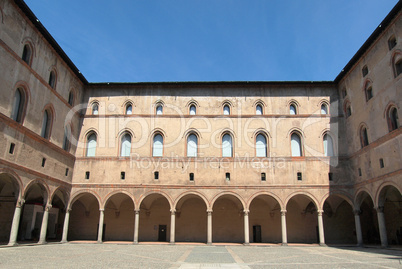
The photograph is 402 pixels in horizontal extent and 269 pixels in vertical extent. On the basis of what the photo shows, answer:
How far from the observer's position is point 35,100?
2086 cm

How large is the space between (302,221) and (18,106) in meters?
23.7

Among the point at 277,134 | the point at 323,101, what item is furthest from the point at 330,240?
the point at 323,101

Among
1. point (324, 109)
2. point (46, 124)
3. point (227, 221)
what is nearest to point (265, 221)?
point (227, 221)

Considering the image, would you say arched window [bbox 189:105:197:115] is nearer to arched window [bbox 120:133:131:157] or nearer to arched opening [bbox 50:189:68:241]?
arched window [bbox 120:133:131:157]

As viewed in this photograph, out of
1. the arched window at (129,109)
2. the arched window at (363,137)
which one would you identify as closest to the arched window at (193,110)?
the arched window at (129,109)

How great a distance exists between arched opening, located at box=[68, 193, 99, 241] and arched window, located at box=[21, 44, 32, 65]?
40.9 ft

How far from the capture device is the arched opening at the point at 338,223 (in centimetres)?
2722

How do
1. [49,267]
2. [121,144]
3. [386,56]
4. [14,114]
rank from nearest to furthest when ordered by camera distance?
[49,267]
[14,114]
[386,56]
[121,144]

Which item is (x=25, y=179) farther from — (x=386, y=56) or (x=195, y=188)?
(x=386, y=56)

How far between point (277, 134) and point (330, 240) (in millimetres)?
10346

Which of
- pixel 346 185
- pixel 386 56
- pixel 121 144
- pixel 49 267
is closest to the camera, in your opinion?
pixel 49 267

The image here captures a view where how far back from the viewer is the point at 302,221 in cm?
2759

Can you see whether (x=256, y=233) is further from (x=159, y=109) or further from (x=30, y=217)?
(x=30, y=217)

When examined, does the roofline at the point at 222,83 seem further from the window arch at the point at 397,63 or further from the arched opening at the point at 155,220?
the arched opening at the point at 155,220
